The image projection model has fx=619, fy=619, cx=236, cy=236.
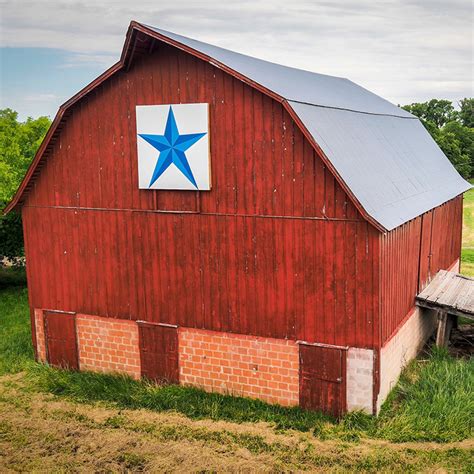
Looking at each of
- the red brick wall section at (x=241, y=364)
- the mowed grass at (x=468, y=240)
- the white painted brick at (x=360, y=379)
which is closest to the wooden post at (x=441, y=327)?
the white painted brick at (x=360, y=379)

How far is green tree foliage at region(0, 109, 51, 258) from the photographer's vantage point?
21969 mm

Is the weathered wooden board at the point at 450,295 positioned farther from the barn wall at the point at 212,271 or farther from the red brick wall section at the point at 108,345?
the red brick wall section at the point at 108,345

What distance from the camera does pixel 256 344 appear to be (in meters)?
12.6

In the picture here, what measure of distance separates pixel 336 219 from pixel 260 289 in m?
2.16

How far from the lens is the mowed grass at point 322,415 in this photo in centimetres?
1121

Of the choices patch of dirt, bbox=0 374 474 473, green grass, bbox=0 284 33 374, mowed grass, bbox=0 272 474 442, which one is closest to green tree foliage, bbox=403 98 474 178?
green grass, bbox=0 284 33 374

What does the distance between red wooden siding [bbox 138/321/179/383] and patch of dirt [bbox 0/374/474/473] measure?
132 centimetres

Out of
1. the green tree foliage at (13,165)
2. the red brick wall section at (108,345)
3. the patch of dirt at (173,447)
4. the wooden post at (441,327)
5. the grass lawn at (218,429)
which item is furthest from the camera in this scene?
the green tree foliage at (13,165)

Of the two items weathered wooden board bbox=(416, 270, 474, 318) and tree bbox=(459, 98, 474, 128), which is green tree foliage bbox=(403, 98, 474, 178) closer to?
tree bbox=(459, 98, 474, 128)

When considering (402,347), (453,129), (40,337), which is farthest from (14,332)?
(453,129)

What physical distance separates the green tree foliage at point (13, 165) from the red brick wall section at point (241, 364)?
11.4 m

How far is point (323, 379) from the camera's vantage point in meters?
12.1

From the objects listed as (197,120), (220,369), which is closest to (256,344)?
(220,369)

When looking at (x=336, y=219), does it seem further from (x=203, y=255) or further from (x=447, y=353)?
(x=447, y=353)
